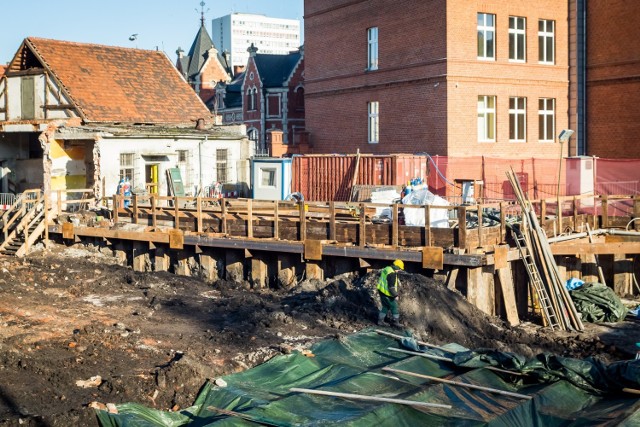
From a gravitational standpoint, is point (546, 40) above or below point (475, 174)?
above

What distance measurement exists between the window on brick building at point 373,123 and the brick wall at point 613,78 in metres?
8.26

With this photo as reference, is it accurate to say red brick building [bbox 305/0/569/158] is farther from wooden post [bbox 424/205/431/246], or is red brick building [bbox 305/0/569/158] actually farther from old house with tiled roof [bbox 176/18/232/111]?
old house with tiled roof [bbox 176/18/232/111]

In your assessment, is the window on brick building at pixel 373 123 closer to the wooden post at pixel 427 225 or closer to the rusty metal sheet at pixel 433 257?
the wooden post at pixel 427 225

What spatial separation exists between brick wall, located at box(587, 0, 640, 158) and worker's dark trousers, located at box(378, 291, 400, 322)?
19089 mm

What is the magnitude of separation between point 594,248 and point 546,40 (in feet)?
48.3

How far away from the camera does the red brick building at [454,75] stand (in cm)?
3141

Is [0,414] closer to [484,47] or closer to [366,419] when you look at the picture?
[366,419]

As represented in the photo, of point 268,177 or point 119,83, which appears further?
point 119,83

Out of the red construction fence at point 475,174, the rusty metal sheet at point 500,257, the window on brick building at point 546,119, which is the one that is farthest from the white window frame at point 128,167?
the rusty metal sheet at point 500,257

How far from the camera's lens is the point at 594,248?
2100 cm

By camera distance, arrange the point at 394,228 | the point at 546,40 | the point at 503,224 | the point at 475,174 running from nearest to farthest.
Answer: the point at 394,228 → the point at 503,224 → the point at 475,174 → the point at 546,40

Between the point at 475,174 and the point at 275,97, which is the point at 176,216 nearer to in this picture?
the point at 475,174

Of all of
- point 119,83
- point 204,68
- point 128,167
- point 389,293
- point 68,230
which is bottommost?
point 389,293

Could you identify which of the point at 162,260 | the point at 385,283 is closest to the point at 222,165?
the point at 162,260
